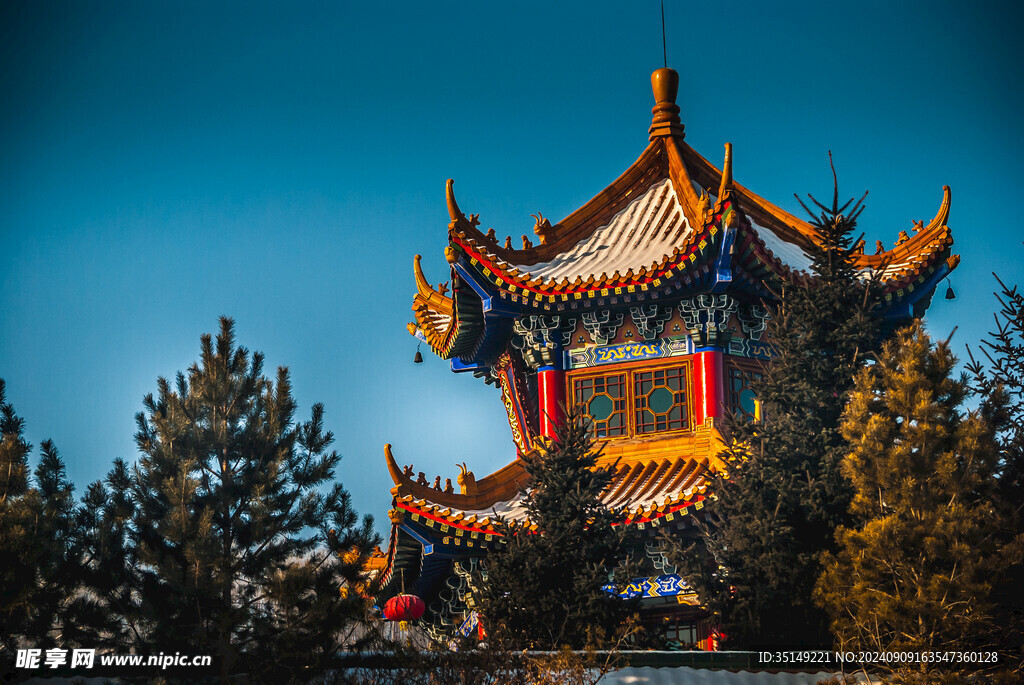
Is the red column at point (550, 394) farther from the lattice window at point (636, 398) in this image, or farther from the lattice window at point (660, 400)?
the lattice window at point (660, 400)

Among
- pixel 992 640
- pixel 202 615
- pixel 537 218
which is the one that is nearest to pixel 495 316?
pixel 537 218

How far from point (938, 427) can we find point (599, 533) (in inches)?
153

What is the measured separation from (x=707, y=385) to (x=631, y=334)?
1396 millimetres

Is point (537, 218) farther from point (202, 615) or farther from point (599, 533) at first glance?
point (202, 615)

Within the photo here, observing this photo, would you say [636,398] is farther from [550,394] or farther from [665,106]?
[665,106]

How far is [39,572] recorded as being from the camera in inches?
567

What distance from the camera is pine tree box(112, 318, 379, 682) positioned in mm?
13516

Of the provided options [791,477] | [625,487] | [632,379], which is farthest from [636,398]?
[791,477]

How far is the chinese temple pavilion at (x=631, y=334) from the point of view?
18.8 metres

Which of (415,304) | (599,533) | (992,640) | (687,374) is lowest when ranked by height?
(992,640)

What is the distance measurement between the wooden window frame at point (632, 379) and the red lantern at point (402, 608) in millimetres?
3416

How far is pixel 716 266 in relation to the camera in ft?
61.9

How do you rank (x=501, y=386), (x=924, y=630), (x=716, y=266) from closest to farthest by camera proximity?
(x=924, y=630) < (x=716, y=266) < (x=501, y=386)

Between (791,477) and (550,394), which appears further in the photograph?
(550,394)
